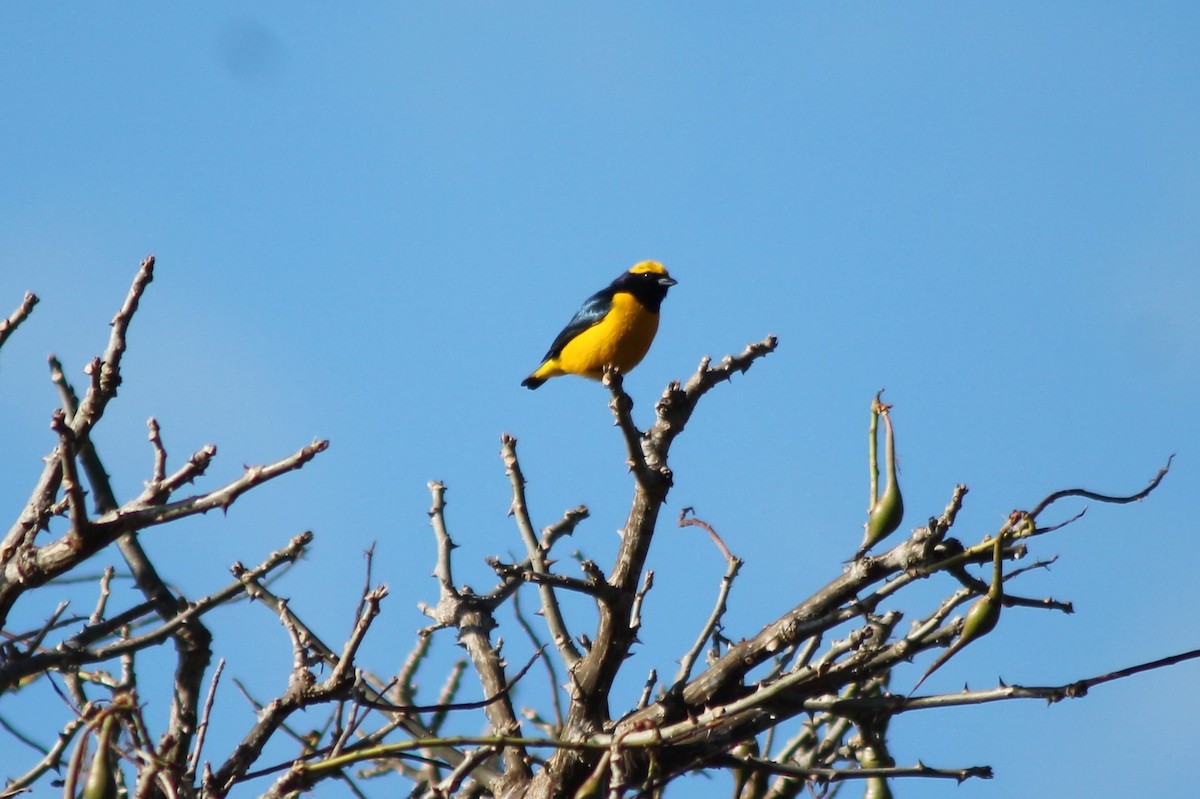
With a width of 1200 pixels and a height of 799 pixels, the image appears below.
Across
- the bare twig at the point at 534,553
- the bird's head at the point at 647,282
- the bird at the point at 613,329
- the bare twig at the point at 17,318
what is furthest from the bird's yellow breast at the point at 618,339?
the bare twig at the point at 17,318

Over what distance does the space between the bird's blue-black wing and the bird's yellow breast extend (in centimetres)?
16

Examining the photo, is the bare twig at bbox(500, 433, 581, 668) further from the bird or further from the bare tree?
the bird

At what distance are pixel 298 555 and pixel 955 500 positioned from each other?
204 centimetres

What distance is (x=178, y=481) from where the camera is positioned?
3537mm

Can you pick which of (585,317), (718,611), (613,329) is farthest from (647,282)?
(718,611)

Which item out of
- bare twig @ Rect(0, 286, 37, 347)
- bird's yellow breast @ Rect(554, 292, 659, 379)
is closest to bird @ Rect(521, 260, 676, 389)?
bird's yellow breast @ Rect(554, 292, 659, 379)

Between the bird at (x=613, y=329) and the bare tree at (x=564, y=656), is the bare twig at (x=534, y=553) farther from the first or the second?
the bird at (x=613, y=329)

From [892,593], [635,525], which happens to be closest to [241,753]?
[635,525]

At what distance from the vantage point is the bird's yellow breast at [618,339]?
10.2 m

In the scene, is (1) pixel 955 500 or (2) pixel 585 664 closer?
(1) pixel 955 500

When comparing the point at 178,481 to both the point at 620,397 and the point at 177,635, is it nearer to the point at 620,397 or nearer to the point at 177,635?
the point at 177,635

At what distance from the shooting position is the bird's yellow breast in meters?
10.2

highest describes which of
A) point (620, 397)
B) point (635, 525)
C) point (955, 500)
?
point (620, 397)

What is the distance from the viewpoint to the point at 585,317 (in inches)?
432
